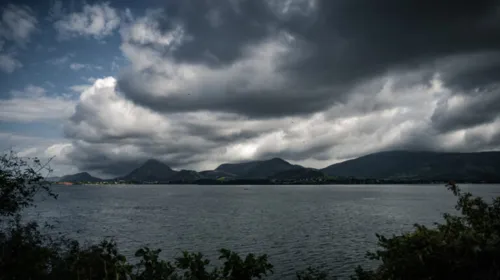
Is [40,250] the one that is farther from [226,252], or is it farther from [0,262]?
[226,252]

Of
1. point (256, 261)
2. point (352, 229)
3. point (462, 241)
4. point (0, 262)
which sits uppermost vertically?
point (462, 241)

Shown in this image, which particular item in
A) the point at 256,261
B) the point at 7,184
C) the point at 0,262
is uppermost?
the point at 7,184

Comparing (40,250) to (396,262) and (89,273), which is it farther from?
(396,262)

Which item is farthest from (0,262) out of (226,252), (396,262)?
(396,262)

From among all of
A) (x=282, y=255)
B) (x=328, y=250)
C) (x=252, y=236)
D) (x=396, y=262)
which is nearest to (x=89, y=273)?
(x=396, y=262)

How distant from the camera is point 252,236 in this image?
7575cm

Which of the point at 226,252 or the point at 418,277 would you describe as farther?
the point at 226,252

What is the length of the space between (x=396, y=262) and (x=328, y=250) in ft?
185

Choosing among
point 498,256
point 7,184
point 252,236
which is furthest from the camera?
point 252,236

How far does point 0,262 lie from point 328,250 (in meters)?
58.0

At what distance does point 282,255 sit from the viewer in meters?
57.5

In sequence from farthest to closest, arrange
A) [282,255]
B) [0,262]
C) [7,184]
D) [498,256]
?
[282,255] → [7,184] → [0,262] → [498,256]

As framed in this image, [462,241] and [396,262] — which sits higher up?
[462,241]

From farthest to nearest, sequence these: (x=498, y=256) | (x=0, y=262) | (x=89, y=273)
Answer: (x=89, y=273) → (x=0, y=262) → (x=498, y=256)
